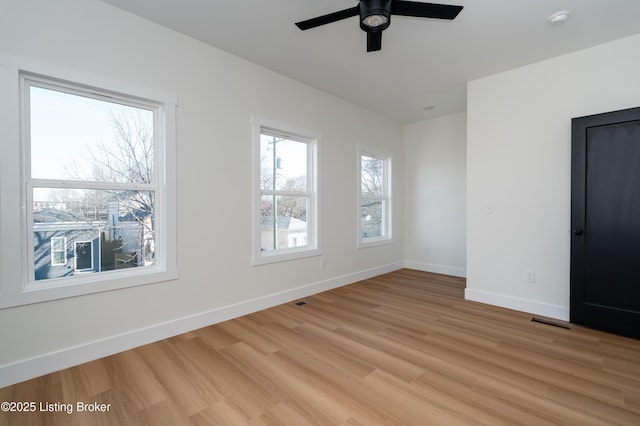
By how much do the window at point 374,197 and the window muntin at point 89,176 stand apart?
3.06 meters

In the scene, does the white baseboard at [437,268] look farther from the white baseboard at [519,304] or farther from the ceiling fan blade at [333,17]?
the ceiling fan blade at [333,17]

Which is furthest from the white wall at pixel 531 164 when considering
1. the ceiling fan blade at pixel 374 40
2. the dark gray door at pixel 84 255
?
the dark gray door at pixel 84 255

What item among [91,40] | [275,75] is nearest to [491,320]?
[275,75]

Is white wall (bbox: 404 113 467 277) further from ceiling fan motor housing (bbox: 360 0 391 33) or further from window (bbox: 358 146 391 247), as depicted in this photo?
ceiling fan motor housing (bbox: 360 0 391 33)

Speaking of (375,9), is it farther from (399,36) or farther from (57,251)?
(57,251)

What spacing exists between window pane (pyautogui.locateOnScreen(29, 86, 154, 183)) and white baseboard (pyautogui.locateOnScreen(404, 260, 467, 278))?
4.65m

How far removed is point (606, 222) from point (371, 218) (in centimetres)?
303

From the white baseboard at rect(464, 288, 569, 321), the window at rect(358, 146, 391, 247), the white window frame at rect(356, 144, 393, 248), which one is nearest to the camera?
the white baseboard at rect(464, 288, 569, 321)

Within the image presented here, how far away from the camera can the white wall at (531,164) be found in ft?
9.75

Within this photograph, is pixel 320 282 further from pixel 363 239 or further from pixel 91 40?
pixel 91 40

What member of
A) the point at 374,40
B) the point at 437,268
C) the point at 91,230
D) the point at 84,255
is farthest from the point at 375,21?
the point at 437,268

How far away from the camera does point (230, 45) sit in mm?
2967

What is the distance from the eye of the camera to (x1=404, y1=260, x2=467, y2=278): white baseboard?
5.00m

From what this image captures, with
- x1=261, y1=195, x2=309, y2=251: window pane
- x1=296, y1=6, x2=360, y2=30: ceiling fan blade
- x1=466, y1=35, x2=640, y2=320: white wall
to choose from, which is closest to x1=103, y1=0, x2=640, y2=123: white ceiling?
x1=466, y1=35, x2=640, y2=320: white wall
